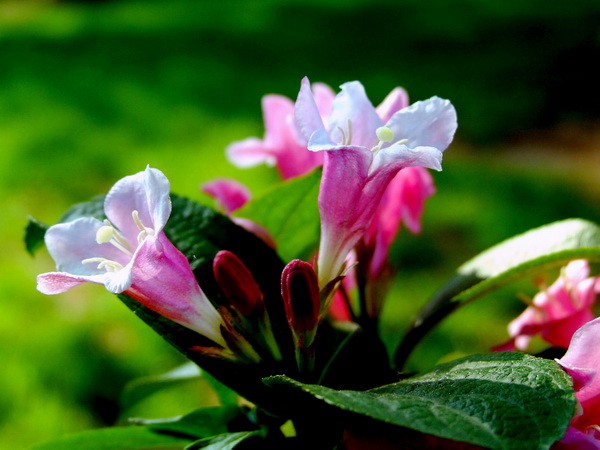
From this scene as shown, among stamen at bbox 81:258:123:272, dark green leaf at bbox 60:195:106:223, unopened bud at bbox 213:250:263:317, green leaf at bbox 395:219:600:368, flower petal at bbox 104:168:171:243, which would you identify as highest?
dark green leaf at bbox 60:195:106:223

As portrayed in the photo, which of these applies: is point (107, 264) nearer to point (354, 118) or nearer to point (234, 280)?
point (234, 280)

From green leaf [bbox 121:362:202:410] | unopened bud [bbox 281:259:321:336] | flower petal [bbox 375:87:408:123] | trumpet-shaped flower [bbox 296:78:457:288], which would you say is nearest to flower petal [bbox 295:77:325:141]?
trumpet-shaped flower [bbox 296:78:457:288]

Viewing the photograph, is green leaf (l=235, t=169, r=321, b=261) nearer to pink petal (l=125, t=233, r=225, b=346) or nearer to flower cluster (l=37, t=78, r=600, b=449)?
flower cluster (l=37, t=78, r=600, b=449)

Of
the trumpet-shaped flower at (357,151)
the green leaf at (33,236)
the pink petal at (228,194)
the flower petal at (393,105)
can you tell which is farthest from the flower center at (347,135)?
the green leaf at (33,236)

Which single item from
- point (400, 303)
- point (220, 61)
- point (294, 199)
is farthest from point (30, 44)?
point (294, 199)

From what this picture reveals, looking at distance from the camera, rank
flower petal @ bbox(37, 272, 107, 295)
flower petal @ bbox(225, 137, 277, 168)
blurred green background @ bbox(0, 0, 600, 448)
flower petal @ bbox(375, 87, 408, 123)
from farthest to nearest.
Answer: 1. blurred green background @ bbox(0, 0, 600, 448)
2. flower petal @ bbox(225, 137, 277, 168)
3. flower petal @ bbox(375, 87, 408, 123)
4. flower petal @ bbox(37, 272, 107, 295)

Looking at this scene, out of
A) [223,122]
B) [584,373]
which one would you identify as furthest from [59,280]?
[223,122]
